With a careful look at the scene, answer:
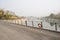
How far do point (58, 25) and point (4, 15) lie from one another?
103 m

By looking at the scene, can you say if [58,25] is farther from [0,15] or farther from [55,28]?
[0,15]

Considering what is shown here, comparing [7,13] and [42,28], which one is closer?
[42,28]

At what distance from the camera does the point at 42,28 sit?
19.9 metres

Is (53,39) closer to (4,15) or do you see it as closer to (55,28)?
(55,28)

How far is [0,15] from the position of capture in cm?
10894

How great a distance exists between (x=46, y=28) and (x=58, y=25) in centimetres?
320

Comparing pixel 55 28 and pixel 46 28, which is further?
pixel 46 28

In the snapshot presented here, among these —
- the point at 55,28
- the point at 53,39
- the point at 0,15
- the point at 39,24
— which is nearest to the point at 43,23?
the point at 39,24

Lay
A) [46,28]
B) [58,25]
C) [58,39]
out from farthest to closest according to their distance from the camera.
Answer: [46,28]
[58,25]
[58,39]

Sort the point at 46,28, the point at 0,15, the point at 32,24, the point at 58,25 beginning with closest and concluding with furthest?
the point at 58,25 → the point at 46,28 → the point at 32,24 → the point at 0,15

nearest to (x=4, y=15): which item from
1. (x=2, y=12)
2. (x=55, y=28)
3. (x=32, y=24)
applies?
(x=2, y=12)

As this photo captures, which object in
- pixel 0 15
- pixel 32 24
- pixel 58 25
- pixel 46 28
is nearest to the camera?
pixel 58 25

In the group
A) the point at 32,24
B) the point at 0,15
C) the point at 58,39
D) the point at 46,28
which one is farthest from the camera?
the point at 0,15

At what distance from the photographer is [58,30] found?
16.3m
